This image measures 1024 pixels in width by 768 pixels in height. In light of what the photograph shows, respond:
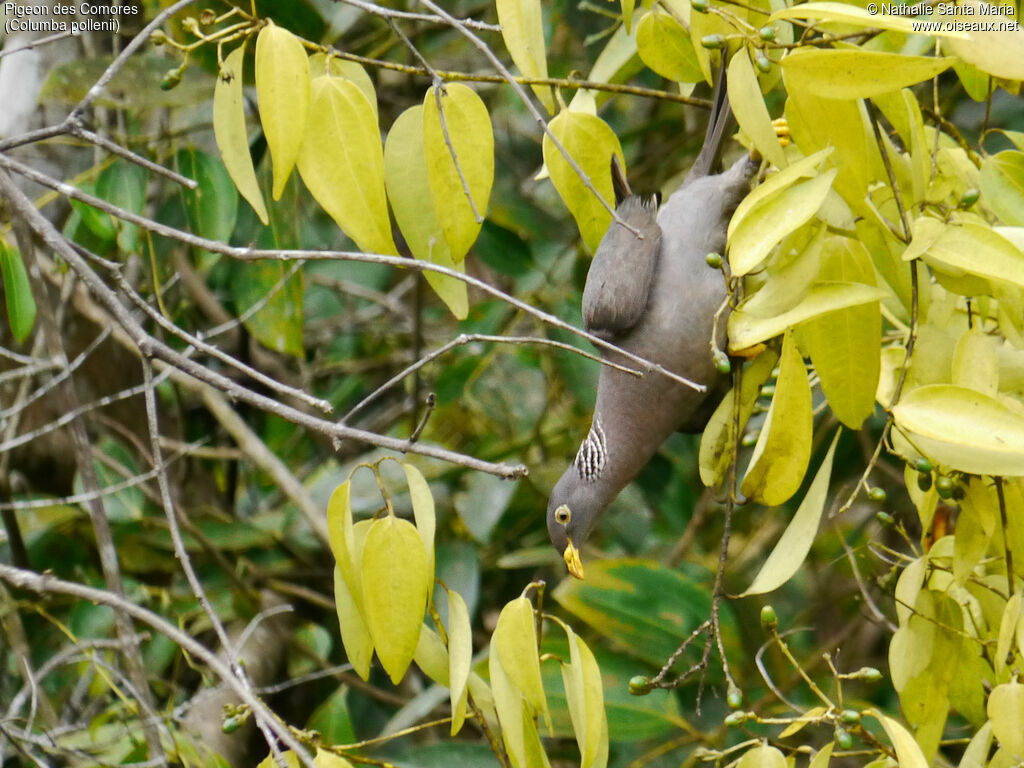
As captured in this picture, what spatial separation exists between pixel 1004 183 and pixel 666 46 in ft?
1.78

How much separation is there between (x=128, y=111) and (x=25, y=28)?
365mm

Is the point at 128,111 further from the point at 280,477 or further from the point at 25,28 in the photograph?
the point at 280,477

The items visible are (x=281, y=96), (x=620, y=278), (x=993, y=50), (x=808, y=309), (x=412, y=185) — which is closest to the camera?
(x=993, y=50)

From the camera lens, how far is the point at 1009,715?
1190 millimetres

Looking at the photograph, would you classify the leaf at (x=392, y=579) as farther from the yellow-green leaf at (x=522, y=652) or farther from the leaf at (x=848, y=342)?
the leaf at (x=848, y=342)

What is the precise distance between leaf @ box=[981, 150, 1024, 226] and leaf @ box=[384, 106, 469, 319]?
0.74 meters

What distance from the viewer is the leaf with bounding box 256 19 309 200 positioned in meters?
1.27

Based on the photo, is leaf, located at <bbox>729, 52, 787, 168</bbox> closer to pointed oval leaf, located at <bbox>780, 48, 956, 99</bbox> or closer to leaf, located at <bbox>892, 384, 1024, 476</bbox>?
pointed oval leaf, located at <bbox>780, 48, 956, 99</bbox>

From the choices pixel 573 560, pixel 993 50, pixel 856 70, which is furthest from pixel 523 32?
pixel 573 560

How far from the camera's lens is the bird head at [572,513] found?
6.95 ft

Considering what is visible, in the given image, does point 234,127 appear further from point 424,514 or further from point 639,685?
point 639,685

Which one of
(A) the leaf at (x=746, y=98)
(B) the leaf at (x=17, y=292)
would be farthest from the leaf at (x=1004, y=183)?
(B) the leaf at (x=17, y=292)

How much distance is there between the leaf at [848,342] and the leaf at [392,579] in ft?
1.75

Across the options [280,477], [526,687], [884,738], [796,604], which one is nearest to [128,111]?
[280,477]
